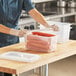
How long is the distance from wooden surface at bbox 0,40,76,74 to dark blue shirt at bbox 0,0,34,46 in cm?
38

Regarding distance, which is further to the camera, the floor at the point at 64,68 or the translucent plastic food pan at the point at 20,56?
the floor at the point at 64,68

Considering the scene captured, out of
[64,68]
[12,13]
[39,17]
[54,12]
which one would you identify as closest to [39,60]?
[39,17]

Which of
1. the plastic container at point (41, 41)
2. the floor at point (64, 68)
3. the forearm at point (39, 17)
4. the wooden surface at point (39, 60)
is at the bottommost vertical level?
the floor at point (64, 68)

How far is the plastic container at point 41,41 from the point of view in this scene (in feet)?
7.61

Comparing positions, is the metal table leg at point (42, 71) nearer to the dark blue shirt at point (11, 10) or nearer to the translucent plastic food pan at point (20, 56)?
the dark blue shirt at point (11, 10)

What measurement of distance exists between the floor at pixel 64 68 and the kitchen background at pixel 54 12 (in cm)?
A: 101

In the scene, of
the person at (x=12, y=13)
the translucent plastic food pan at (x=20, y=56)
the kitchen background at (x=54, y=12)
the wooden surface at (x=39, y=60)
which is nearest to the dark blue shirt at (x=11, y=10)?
the person at (x=12, y=13)

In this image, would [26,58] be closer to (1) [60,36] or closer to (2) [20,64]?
(2) [20,64]

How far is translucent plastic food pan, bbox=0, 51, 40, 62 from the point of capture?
2105 millimetres

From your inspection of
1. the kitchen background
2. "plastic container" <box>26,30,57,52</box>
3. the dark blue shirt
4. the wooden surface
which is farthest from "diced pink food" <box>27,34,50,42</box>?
the kitchen background

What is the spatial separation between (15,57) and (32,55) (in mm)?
146

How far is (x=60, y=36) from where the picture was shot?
2.67 metres

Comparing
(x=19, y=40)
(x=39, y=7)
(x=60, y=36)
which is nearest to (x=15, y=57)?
(x=60, y=36)

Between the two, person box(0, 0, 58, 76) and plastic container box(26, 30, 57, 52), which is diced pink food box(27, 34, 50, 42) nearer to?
plastic container box(26, 30, 57, 52)
